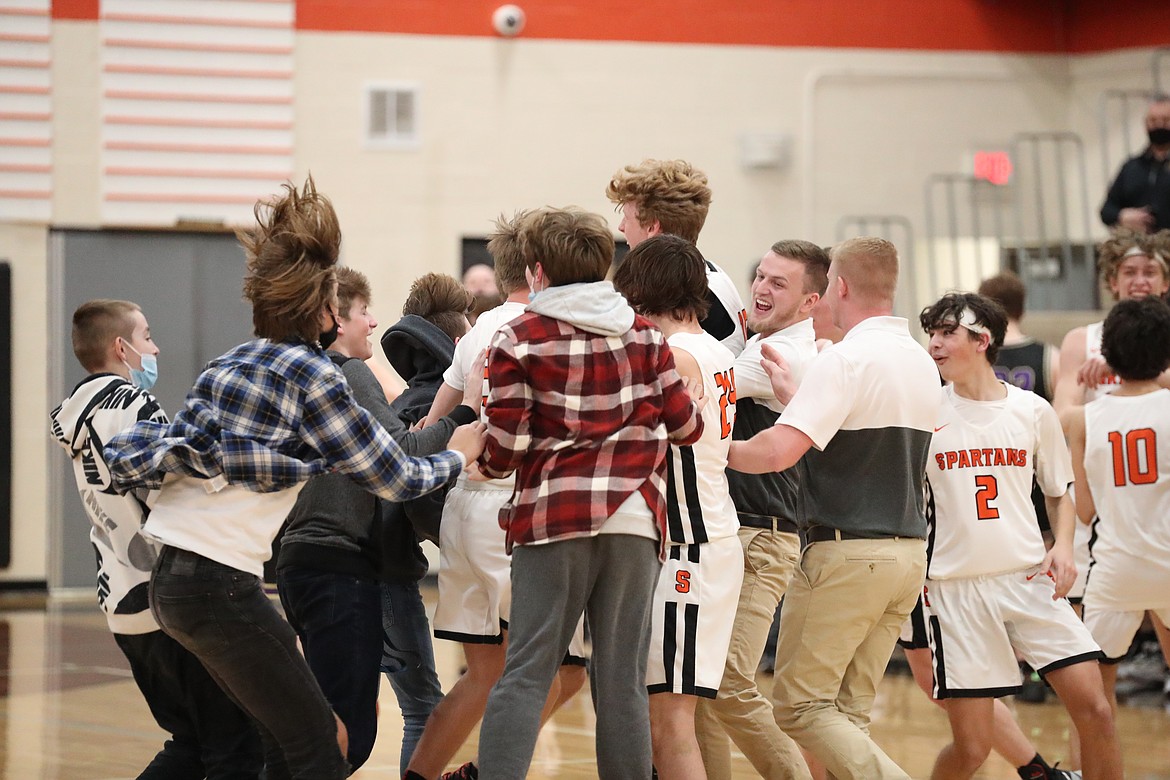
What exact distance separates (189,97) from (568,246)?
7780 millimetres

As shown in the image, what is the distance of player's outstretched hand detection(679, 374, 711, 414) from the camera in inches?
135

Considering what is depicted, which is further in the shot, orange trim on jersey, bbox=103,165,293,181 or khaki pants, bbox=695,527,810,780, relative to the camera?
orange trim on jersey, bbox=103,165,293,181

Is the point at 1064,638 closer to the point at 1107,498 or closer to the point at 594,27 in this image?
the point at 1107,498

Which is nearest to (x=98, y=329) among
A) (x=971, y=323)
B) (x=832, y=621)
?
(x=832, y=621)

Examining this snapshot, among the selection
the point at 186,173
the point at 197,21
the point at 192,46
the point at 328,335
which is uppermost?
the point at 197,21

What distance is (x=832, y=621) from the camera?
364cm

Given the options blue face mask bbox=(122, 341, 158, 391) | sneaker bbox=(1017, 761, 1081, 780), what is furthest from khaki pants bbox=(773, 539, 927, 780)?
blue face mask bbox=(122, 341, 158, 391)

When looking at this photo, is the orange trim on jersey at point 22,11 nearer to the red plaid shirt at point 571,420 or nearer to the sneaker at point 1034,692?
the sneaker at point 1034,692

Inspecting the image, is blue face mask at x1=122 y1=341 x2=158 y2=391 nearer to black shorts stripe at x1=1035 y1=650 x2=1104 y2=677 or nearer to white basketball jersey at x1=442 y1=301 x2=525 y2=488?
white basketball jersey at x1=442 y1=301 x2=525 y2=488

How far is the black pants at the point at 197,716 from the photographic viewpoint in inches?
141

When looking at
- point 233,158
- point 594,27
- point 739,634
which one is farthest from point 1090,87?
point 739,634

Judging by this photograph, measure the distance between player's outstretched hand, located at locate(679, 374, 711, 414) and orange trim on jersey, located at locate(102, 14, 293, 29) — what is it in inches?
308

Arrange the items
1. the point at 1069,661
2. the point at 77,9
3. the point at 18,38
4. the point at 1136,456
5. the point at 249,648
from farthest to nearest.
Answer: the point at 77,9 → the point at 18,38 → the point at 1136,456 → the point at 1069,661 → the point at 249,648

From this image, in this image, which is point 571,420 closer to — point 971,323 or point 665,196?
point 665,196
